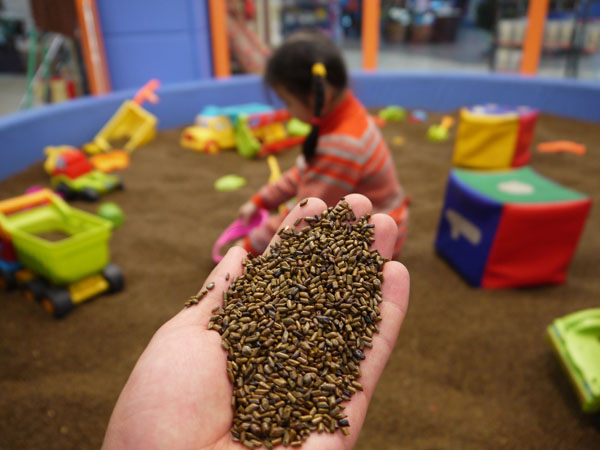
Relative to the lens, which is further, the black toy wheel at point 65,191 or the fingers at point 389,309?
the black toy wheel at point 65,191

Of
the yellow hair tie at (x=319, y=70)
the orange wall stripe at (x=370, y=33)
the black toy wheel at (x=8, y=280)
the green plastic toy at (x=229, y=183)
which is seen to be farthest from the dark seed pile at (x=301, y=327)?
the orange wall stripe at (x=370, y=33)

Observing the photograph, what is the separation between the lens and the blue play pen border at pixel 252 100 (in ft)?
9.87

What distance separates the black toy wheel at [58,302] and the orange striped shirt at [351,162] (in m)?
0.94

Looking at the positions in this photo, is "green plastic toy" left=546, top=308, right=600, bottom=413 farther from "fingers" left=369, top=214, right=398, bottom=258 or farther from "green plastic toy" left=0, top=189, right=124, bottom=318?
"green plastic toy" left=0, top=189, right=124, bottom=318

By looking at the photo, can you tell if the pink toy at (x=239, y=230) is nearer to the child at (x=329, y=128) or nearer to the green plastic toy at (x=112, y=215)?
the child at (x=329, y=128)

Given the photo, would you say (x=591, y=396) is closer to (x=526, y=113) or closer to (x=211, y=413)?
(x=211, y=413)

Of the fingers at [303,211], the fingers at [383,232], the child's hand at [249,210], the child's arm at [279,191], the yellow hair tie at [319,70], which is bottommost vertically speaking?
the child's hand at [249,210]

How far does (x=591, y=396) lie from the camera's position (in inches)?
48.9

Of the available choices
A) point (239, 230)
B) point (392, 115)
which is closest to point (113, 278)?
point (239, 230)

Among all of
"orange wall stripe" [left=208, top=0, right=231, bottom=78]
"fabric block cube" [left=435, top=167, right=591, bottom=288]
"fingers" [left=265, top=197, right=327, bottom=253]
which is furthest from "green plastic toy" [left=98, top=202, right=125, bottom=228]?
"orange wall stripe" [left=208, top=0, right=231, bottom=78]

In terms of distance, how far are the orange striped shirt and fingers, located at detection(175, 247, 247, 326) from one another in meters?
0.58

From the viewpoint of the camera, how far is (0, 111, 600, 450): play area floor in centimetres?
127

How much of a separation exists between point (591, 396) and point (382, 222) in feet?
2.82

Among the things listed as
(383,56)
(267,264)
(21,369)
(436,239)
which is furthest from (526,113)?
(21,369)
